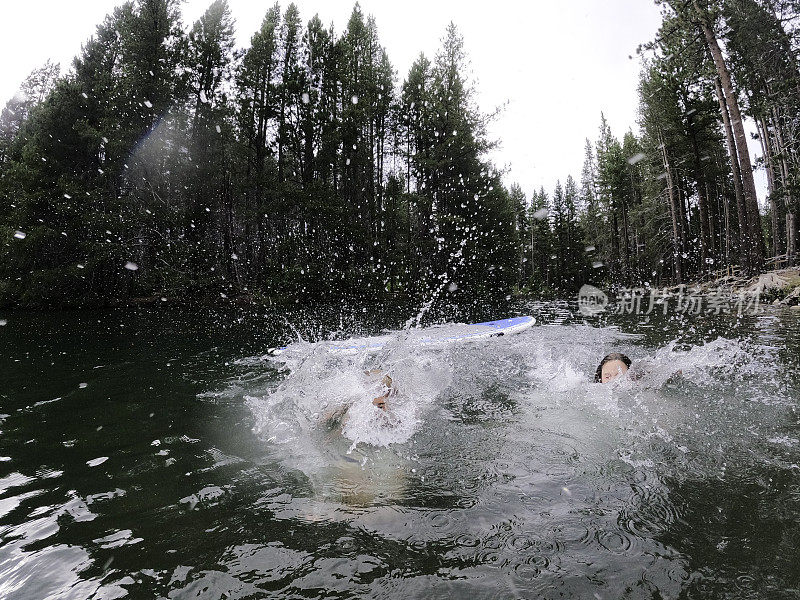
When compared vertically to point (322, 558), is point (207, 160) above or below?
above

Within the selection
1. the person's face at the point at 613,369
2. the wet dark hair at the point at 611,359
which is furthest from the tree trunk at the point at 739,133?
the person's face at the point at 613,369

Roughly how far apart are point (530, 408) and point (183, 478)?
434 centimetres

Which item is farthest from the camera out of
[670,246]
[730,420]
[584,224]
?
[584,224]

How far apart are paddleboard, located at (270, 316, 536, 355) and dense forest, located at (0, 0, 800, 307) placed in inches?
512

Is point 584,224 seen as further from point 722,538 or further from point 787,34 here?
point 722,538

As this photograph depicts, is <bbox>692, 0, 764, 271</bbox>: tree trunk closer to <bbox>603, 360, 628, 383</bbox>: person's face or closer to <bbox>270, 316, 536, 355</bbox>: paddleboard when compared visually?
<bbox>270, 316, 536, 355</bbox>: paddleboard

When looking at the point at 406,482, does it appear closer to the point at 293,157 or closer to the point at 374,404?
the point at 374,404

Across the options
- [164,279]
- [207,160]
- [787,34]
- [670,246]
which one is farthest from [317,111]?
[670,246]

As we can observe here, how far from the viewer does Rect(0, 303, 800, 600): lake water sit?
8.33 feet

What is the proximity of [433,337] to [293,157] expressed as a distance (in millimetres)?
23294

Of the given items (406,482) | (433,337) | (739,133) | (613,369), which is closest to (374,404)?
(406,482)

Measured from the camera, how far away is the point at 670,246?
3656 cm

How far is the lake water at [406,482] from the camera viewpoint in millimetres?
2539

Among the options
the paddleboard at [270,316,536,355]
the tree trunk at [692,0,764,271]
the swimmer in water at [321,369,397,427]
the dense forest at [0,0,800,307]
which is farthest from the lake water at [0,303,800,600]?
the dense forest at [0,0,800,307]
